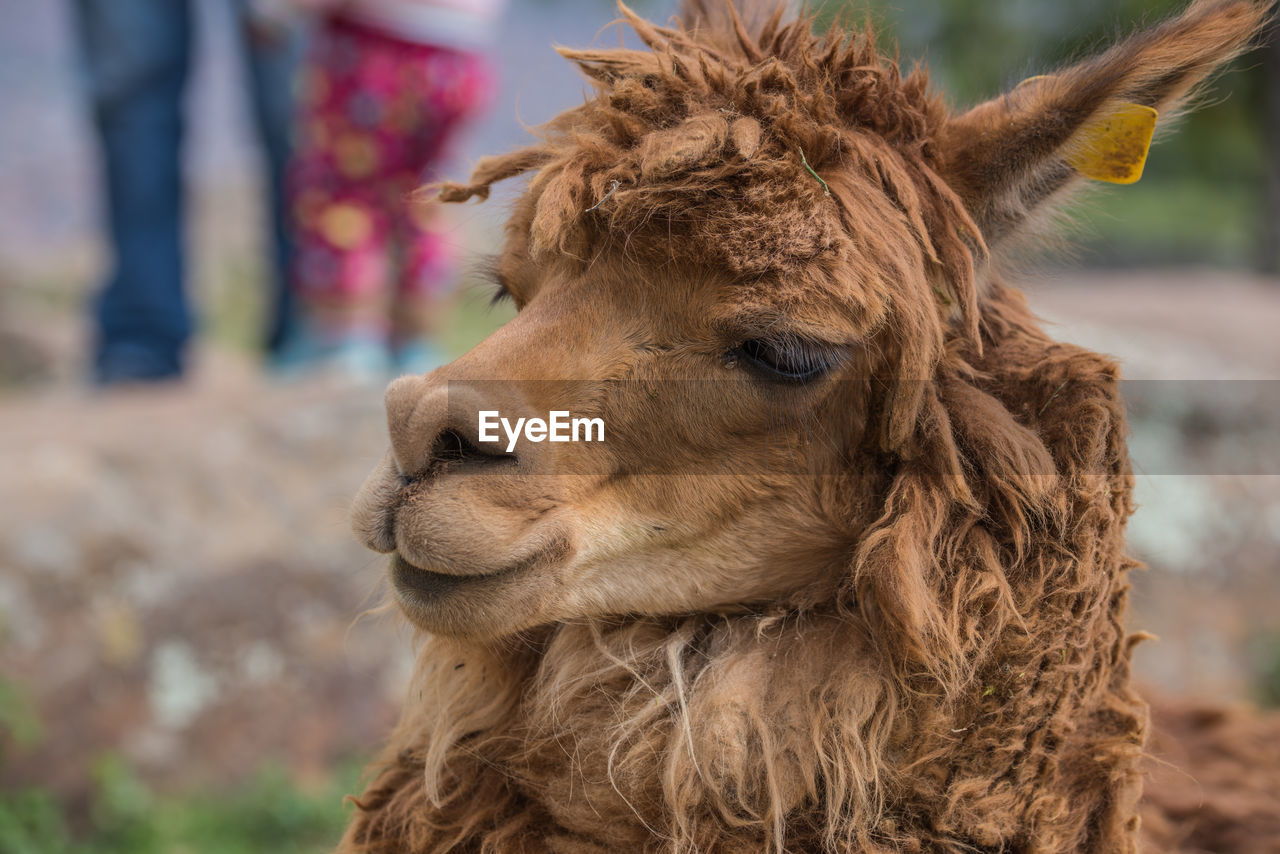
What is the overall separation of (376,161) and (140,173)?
44.6 inches

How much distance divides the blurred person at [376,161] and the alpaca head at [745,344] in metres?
3.03

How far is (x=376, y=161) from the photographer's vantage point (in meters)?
4.74

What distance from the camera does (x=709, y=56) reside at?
1.81m

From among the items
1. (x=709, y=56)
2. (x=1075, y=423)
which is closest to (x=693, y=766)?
(x=1075, y=423)

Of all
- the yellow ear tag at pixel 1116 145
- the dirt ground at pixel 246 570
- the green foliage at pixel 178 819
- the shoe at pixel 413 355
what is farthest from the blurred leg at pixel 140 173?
the yellow ear tag at pixel 1116 145

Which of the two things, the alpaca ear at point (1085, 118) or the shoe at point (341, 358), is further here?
the shoe at point (341, 358)

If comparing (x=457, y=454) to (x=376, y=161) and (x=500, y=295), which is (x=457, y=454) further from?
(x=376, y=161)

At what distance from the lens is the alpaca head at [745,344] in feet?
5.20

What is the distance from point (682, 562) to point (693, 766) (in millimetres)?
308

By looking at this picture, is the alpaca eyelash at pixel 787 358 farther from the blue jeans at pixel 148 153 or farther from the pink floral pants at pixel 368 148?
the blue jeans at pixel 148 153

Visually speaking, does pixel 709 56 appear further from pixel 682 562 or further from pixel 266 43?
pixel 266 43

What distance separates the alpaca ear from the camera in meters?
1.62

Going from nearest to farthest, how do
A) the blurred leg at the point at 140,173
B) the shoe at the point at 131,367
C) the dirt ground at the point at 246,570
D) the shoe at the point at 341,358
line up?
the dirt ground at the point at 246,570, the blurred leg at the point at 140,173, the shoe at the point at 341,358, the shoe at the point at 131,367

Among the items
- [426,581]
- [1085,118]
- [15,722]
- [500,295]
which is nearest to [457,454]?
[426,581]
